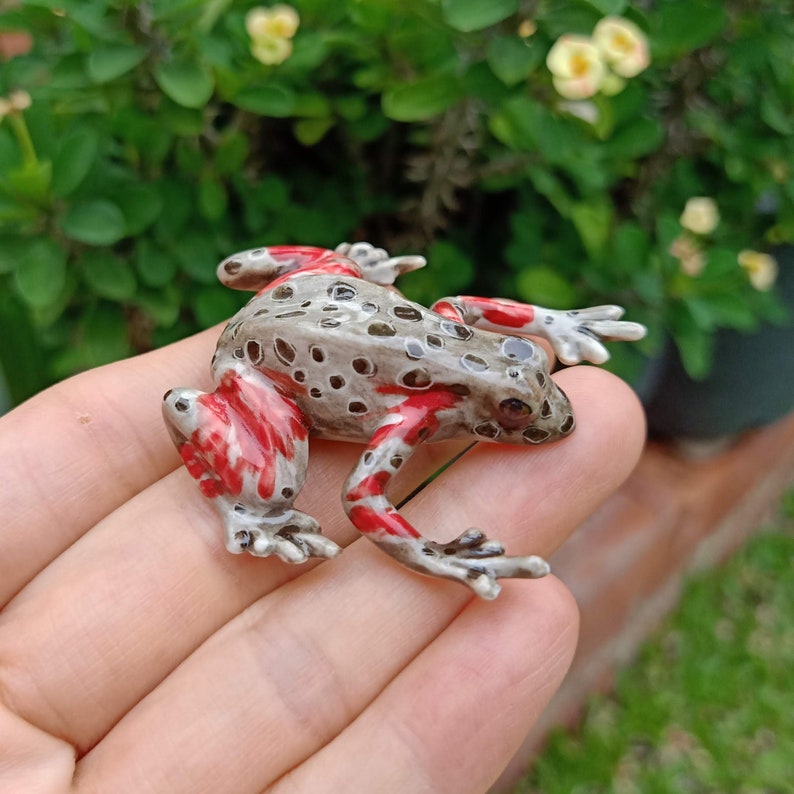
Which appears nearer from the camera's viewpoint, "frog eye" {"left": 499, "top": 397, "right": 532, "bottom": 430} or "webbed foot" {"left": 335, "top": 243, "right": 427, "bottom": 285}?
"frog eye" {"left": 499, "top": 397, "right": 532, "bottom": 430}

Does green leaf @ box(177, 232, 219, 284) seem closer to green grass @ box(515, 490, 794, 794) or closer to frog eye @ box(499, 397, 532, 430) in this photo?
frog eye @ box(499, 397, 532, 430)

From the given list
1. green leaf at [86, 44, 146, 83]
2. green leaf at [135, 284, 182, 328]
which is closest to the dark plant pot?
green leaf at [135, 284, 182, 328]

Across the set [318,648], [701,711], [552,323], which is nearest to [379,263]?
[552,323]

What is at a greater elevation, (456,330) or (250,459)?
(456,330)

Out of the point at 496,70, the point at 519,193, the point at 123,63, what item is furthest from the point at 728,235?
the point at 123,63

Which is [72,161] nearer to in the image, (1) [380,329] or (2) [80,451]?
(2) [80,451]

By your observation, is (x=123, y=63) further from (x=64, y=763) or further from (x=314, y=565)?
(x=64, y=763)
